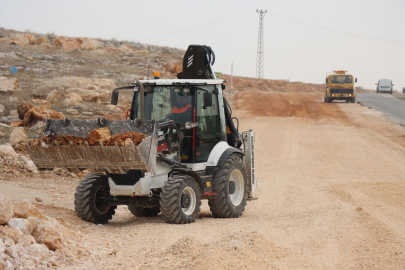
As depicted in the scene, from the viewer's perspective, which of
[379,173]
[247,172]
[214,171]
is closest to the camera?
[214,171]

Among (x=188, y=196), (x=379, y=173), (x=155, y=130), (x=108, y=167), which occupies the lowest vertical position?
(x=379, y=173)

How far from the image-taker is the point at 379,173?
17.2m

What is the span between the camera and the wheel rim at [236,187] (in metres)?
10.3

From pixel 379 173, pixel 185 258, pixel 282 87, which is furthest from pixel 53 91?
pixel 282 87

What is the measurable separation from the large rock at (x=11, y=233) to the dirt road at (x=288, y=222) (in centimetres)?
77

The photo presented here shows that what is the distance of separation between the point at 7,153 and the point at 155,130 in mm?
7891

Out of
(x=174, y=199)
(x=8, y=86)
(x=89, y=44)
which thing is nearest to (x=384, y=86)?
(x=89, y=44)

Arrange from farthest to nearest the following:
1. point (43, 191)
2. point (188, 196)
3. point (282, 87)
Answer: point (282, 87), point (43, 191), point (188, 196)

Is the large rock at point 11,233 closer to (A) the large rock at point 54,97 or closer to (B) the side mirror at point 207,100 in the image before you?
(B) the side mirror at point 207,100

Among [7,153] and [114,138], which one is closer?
[114,138]

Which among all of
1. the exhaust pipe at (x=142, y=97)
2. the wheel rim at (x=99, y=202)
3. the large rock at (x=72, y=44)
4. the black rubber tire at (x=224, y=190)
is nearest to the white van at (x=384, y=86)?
the large rock at (x=72, y=44)

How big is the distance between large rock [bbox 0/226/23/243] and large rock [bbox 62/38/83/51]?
46624 millimetres

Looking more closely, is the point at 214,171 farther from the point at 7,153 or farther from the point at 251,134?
the point at 7,153

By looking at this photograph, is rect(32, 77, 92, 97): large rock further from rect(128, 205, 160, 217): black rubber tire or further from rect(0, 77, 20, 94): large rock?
rect(128, 205, 160, 217): black rubber tire
